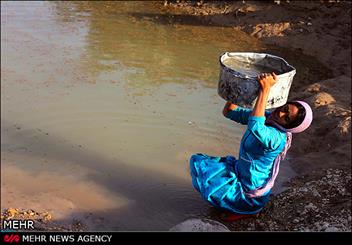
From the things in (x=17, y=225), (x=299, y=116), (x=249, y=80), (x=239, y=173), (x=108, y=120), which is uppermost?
(x=249, y=80)

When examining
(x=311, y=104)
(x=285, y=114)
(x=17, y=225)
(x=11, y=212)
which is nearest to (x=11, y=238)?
(x=17, y=225)

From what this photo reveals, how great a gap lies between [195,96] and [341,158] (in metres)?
2.48

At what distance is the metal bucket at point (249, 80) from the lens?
3.19m

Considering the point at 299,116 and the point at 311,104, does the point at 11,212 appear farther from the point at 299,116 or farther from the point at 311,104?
the point at 311,104

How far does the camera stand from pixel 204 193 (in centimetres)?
379

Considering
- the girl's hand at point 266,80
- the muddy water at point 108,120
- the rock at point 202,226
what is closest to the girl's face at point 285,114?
the girl's hand at point 266,80

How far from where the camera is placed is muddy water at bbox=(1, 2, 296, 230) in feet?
14.4

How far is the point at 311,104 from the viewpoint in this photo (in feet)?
20.9

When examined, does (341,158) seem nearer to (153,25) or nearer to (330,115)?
(330,115)

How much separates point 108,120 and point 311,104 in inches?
107

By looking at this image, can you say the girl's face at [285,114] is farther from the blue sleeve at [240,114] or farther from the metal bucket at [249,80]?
the blue sleeve at [240,114]

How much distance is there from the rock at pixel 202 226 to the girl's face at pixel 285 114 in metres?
0.97

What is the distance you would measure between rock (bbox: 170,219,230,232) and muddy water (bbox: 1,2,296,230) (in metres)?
0.37

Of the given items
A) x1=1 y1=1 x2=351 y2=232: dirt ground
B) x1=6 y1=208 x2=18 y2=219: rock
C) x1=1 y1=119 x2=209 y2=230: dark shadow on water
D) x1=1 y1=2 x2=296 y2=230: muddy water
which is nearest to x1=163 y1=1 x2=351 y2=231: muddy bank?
x1=1 y1=1 x2=351 y2=232: dirt ground
